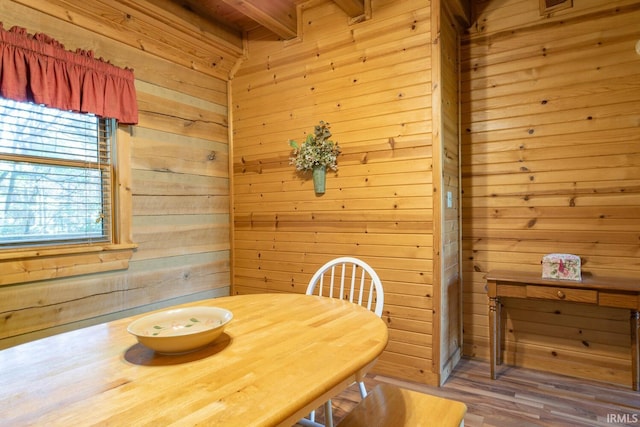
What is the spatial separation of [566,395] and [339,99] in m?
2.55

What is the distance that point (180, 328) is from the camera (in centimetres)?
120

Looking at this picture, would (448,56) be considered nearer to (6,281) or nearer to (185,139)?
(185,139)

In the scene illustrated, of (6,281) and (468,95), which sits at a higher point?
(468,95)

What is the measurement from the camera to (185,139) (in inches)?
118

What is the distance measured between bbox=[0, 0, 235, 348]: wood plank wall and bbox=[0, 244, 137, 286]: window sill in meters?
0.06

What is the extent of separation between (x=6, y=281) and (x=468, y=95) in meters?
3.36

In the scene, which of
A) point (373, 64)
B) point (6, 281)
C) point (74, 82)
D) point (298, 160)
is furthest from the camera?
point (298, 160)

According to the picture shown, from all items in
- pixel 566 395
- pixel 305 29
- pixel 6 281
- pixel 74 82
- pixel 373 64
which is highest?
pixel 305 29

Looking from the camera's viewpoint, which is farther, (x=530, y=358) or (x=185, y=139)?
(x=185, y=139)

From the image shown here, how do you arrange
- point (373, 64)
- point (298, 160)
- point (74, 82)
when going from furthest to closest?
point (298, 160), point (373, 64), point (74, 82)

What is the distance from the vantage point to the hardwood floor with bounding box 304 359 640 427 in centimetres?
204

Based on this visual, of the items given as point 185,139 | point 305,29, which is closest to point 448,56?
point 305,29

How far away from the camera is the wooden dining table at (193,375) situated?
76 centimetres

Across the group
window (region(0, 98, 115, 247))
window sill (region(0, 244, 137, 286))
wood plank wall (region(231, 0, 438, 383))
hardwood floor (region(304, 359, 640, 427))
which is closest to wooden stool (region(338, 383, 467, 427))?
hardwood floor (region(304, 359, 640, 427))
